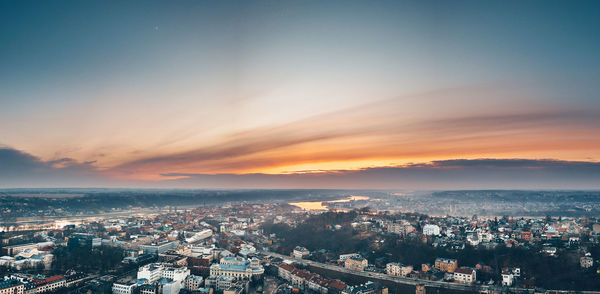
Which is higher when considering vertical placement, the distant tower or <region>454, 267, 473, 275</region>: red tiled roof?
<region>454, 267, 473, 275</region>: red tiled roof

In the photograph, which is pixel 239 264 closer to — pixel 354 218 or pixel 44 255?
pixel 44 255

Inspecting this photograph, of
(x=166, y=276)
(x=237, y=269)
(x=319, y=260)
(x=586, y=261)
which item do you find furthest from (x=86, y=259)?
(x=586, y=261)

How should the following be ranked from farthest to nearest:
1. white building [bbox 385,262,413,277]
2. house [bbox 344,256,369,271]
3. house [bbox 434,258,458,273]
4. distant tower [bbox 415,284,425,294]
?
house [bbox 344,256,369,271] → house [bbox 434,258,458,273] → white building [bbox 385,262,413,277] → distant tower [bbox 415,284,425,294]

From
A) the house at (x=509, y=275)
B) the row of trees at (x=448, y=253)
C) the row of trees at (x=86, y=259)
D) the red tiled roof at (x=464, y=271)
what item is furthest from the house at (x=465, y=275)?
the row of trees at (x=86, y=259)

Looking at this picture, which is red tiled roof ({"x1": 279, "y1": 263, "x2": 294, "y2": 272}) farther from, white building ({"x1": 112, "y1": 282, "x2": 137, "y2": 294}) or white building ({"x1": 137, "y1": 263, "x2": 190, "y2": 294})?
white building ({"x1": 112, "y1": 282, "x2": 137, "y2": 294})

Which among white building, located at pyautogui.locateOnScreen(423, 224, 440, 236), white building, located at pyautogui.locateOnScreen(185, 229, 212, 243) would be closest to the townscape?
white building, located at pyautogui.locateOnScreen(423, 224, 440, 236)

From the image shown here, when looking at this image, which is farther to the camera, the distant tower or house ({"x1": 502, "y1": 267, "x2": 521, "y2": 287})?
house ({"x1": 502, "y1": 267, "x2": 521, "y2": 287})

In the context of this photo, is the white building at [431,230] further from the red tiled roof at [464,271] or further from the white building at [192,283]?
the white building at [192,283]

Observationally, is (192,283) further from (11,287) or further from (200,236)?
(200,236)

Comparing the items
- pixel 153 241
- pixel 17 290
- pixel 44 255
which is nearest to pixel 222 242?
pixel 153 241
